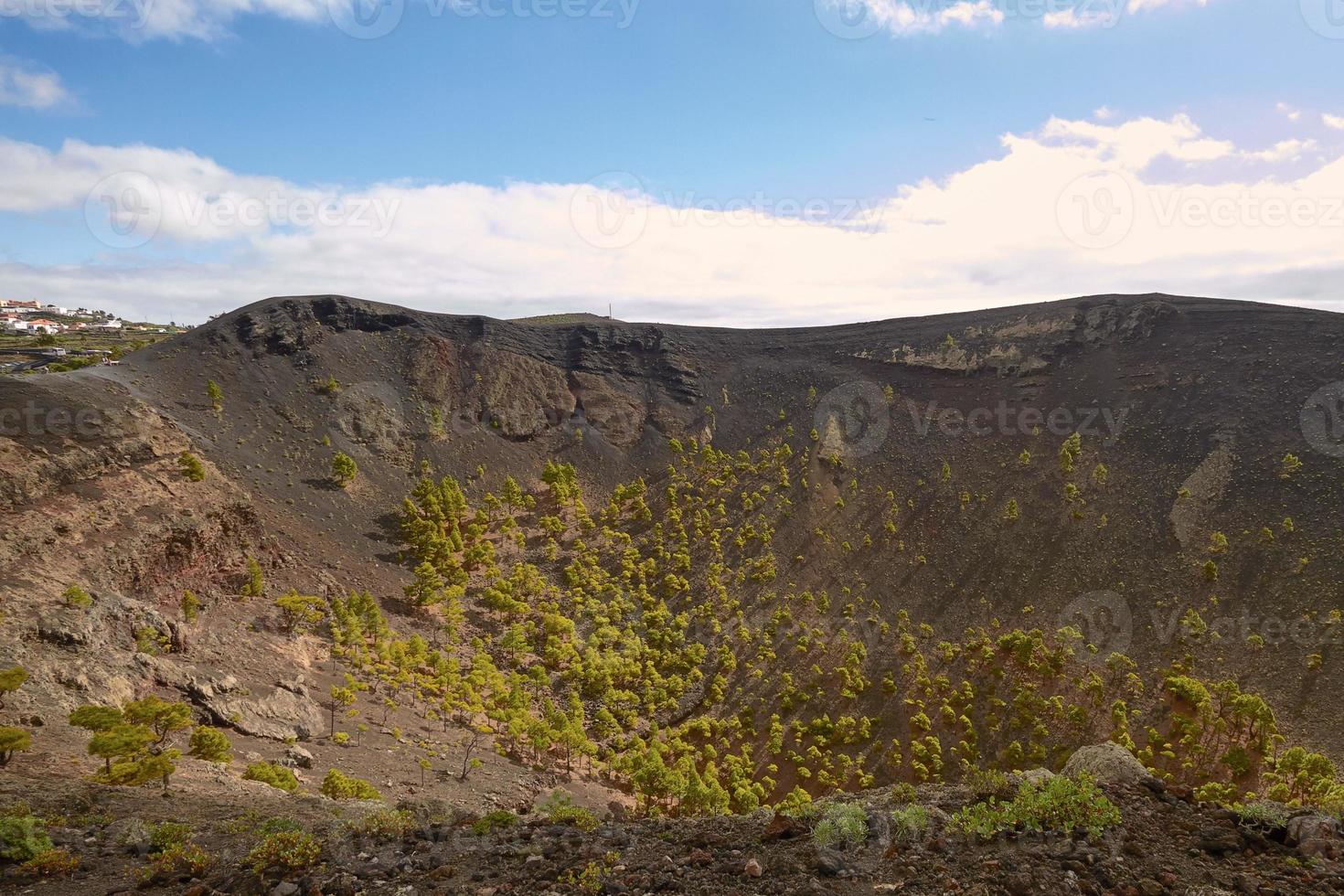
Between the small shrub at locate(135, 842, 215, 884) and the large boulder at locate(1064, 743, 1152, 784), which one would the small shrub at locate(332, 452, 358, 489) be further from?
the large boulder at locate(1064, 743, 1152, 784)

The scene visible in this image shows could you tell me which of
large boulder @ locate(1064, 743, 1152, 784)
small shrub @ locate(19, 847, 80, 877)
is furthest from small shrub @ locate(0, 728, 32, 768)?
large boulder @ locate(1064, 743, 1152, 784)

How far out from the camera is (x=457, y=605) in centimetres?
5512

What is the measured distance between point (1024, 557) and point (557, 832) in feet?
177

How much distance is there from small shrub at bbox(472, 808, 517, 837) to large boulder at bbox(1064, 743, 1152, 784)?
15.1 meters

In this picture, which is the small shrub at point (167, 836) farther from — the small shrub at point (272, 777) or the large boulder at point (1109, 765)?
the large boulder at point (1109, 765)

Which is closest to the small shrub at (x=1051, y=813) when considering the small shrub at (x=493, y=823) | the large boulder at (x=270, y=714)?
the small shrub at (x=493, y=823)

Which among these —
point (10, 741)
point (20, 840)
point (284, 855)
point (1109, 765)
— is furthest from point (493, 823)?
point (1109, 765)

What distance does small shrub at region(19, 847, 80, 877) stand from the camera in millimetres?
13828

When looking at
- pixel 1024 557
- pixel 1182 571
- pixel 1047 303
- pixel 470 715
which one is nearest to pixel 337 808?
pixel 470 715

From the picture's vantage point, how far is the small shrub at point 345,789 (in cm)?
2611

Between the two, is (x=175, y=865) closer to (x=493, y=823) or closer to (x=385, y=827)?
(x=385, y=827)

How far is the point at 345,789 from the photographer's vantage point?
26453 mm

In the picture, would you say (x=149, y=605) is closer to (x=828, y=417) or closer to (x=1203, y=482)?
(x=828, y=417)

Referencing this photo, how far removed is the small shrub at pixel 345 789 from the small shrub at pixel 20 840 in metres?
12.2
